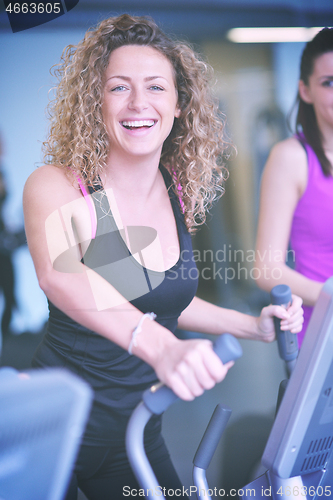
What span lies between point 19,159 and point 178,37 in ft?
2.53

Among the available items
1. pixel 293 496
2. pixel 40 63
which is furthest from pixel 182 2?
pixel 293 496

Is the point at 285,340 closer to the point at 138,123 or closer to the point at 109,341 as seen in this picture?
the point at 109,341

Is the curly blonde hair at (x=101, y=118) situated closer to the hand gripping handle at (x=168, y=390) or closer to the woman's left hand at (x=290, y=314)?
the woman's left hand at (x=290, y=314)

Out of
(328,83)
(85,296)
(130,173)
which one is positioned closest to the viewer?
(85,296)

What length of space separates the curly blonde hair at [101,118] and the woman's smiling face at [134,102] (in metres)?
0.02

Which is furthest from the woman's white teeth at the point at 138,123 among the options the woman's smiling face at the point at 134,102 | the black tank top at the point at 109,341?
the black tank top at the point at 109,341

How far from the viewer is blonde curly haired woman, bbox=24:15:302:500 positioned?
45.6 inches

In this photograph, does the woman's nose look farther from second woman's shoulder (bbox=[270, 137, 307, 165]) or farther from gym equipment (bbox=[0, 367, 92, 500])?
gym equipment (bbox=[0, 367, 92, 500])

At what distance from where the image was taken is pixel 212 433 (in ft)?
3.21

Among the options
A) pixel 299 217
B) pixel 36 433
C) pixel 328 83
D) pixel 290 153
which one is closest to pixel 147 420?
pixel 36 433

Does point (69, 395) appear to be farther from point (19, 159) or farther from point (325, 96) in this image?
point (325, 96)

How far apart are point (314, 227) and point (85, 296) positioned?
0.94 meters

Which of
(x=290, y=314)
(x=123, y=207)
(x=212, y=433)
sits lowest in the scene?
(x=212, y=433)

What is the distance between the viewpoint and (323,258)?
156cm
